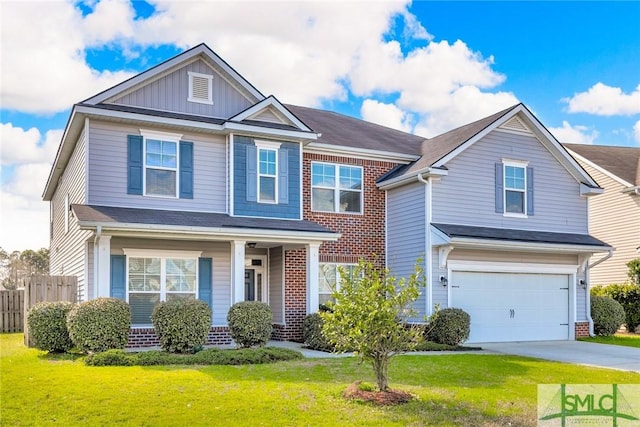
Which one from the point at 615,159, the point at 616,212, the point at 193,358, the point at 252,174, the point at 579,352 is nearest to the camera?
the point at 193,358

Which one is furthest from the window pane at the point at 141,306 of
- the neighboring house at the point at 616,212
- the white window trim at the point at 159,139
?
the neighboring house at the point at 616,212

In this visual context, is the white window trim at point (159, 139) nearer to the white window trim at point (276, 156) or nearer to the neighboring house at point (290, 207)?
the neighboring house at point (290, 207)

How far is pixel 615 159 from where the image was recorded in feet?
92.6

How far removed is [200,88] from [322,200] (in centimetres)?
492

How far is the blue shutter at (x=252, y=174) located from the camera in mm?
17812

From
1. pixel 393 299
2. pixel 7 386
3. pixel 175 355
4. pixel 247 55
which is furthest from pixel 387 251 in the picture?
pixel 7 386

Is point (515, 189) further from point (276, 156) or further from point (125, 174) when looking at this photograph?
point (125, 174)

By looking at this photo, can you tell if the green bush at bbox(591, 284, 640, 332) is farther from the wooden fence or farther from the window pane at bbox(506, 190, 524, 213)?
the wooden fence

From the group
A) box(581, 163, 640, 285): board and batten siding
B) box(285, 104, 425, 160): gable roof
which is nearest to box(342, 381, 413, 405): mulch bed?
box(285, 104, 425, 160): gable roof

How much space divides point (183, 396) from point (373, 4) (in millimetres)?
10502

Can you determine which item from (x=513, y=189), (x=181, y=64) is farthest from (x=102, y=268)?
(x=513, y=189)

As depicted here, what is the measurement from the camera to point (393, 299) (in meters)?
9.80

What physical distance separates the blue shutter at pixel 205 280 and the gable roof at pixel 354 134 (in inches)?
190

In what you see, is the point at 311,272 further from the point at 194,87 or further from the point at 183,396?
the point at 183,396
